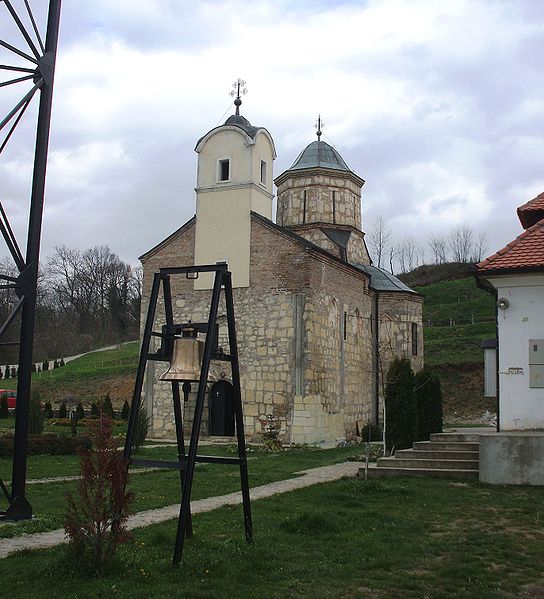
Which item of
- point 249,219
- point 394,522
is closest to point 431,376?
point 249,219

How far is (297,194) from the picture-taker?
94.4ft

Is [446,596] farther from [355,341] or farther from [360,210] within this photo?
[360,210]

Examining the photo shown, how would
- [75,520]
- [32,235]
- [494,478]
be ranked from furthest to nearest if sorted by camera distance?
1. [494,478]
2. [32,235]
3. [75,520]

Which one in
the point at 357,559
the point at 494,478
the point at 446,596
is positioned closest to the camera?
the point at 446,596

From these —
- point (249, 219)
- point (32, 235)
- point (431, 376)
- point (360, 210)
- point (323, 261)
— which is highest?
point (360, 210)

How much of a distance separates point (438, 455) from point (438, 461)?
1.32ft

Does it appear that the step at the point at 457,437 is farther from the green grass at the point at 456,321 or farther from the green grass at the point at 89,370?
the green grass at the point at 89,370

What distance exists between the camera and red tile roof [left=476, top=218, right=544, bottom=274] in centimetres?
1258

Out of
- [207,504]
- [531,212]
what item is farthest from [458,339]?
[207,504]

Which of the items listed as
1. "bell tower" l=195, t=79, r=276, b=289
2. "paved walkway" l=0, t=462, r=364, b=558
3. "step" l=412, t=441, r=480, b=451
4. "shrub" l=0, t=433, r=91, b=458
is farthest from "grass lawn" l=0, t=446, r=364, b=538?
"bell tower" l=195, t=79, r=276, b=289

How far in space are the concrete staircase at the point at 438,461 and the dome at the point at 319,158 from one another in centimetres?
1728

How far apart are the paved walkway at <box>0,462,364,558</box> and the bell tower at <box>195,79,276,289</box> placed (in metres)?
9.09

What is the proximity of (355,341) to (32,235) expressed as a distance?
56.4 feet

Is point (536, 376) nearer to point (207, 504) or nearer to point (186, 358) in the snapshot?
point (207, 504)
